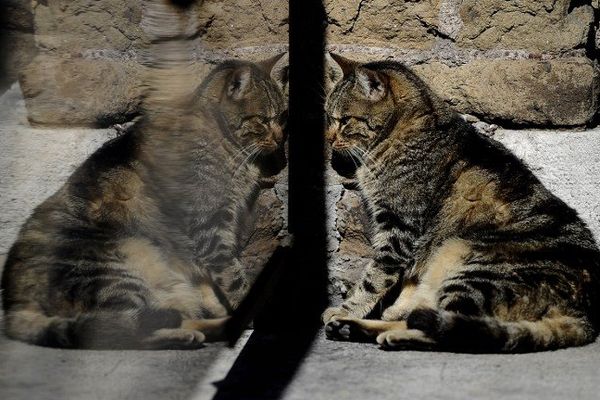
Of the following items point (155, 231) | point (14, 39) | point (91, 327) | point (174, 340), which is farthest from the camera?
point (155, 231)

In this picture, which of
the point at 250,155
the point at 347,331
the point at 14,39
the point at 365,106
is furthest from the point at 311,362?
the point at 14,39

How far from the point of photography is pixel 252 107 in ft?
9.91

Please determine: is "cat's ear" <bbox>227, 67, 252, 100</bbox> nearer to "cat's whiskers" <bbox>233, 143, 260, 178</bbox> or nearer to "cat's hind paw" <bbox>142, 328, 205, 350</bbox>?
"cat's whiskers" <bbox>233, 143, 260, 178</bbox>

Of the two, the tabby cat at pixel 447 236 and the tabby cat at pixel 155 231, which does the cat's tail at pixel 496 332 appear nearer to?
the tabby cat at pixel 447 236

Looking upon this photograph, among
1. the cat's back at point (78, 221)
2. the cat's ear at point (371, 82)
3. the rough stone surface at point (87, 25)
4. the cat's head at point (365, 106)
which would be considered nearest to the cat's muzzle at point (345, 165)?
the cat's head at point (365, 106)

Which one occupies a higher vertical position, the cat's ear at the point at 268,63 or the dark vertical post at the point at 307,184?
the cat's ear at the point at 268,63

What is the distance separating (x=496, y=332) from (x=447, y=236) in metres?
0.49

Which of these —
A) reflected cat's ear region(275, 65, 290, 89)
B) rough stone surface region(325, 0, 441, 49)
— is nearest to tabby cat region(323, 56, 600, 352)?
rough stone surface region(325, 0, 441, 49)

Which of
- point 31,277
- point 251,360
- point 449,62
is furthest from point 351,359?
point 449,62

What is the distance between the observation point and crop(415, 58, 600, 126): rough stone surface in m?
3.08

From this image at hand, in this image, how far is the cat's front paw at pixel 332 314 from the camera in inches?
119

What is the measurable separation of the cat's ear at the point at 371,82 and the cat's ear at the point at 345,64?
0.03 meters

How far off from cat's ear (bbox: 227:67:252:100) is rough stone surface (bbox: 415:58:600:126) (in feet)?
2.41

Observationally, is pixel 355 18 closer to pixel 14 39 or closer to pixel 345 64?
pixel 345 64
